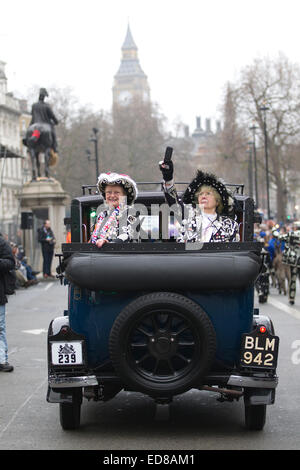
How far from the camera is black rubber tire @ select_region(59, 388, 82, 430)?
710cm

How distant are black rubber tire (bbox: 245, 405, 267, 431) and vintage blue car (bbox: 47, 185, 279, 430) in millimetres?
102

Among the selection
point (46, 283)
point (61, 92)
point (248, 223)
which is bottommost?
point (46, 283)

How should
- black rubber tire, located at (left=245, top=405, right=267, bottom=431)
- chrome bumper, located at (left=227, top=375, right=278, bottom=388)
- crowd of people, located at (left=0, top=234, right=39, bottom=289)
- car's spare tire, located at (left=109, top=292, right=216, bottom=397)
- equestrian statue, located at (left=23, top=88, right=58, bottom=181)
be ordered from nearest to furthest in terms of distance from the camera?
car's spare tire, located at (left=109, top=292, right=216, bottom=397) → chrome bumper, located at (left=227, top=375, right=278, bottom=388) → black rubber tire, located at (left=245, top=405, right=267, bottom=431) → crowd of people, located at (left=0, top=234, right=39, bottom=289) → equestrian statue, located at (left=23, top=88, right=58, bottom=181)

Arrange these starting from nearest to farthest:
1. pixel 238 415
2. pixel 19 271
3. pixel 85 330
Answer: pixel 85 330
pixel 238 415
pixel 19 271

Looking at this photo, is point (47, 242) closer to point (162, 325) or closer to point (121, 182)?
point (121, 182)

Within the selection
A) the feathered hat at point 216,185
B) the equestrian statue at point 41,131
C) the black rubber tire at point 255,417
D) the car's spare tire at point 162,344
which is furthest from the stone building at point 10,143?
the car's spare tire at point 162,344

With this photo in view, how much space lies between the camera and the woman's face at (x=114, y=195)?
7.45 m

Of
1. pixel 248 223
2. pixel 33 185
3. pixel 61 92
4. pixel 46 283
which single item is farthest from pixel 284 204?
pixel 248 223

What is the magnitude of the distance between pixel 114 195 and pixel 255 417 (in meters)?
2.07

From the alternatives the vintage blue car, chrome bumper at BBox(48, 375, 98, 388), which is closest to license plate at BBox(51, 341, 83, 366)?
the vintage blue car

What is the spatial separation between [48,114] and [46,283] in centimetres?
701

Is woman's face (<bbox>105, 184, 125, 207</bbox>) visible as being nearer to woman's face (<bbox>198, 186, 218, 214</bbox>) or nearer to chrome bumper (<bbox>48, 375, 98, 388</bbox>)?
woman's face (<bbox>198, 186, 218, 214</bbox>)
